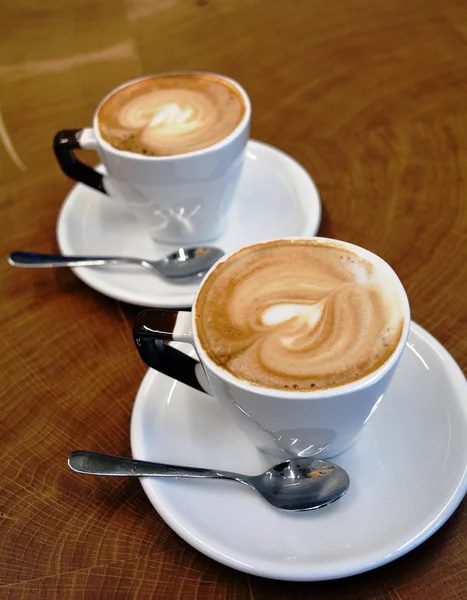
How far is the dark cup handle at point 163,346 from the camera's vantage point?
2.59 ft

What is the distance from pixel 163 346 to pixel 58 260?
40cm

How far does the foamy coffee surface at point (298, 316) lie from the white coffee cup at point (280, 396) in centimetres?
1

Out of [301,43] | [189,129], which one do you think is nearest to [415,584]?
[189,129]

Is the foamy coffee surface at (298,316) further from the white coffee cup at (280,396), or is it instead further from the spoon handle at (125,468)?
the spoon handle at (125,468)

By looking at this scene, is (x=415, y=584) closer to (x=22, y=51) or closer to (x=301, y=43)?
(x=301, y=43)

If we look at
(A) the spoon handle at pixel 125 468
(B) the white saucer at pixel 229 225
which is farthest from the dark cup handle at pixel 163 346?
(B) the white saucer at pixel 229 225

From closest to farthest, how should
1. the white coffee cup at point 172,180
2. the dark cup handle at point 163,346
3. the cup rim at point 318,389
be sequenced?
the cup rim at point 318,389
the dark cup handle at point 163,346
the white coffee cup at point 172,180

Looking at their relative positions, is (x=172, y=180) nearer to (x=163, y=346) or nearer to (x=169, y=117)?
(x=169, y=117)

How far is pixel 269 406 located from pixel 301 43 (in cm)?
120

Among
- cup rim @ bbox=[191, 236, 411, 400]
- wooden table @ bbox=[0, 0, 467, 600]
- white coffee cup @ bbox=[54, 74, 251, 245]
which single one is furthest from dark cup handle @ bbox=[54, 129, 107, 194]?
cup rim @ bbox=[191, 236, 411, 400]

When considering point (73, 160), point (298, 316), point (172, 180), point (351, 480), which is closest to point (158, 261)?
point (172, 180)

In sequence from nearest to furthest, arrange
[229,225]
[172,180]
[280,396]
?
1. [280,396]
2. [172,180]
3. [229,225]

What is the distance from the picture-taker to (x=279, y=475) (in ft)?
2.59

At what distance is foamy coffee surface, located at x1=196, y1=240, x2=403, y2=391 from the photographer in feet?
2.35
